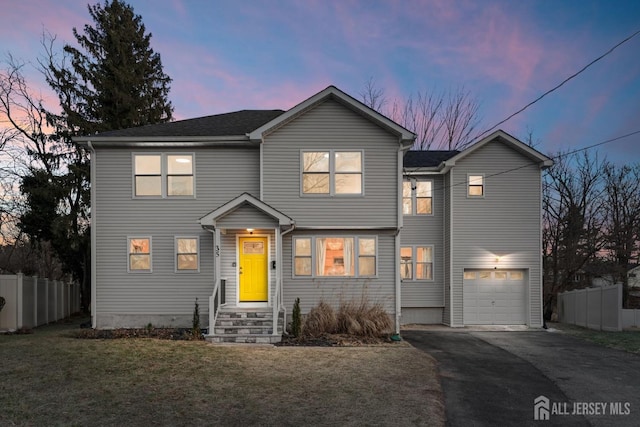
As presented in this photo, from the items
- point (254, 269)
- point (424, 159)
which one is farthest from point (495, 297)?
point (254, 269)

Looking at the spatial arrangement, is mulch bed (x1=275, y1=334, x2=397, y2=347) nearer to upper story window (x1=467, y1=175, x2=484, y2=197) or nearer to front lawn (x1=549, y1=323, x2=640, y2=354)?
front lawn (x1=549, y1=323, x2=640, y2=354)

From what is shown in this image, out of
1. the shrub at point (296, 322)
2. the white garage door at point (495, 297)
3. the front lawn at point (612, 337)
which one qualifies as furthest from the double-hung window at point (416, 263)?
the shrub at point (296, 322)

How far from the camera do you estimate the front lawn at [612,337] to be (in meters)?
11.6

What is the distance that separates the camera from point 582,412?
6176 mm

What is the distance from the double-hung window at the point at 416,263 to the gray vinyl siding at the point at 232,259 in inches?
235

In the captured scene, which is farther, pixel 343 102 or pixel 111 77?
pixel 111 77

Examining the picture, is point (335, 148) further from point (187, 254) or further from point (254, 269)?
point (187, 254)

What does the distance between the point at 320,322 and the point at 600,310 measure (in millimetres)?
11380

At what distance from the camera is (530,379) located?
7992 millimetres

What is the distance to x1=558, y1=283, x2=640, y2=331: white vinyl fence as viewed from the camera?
14.6m

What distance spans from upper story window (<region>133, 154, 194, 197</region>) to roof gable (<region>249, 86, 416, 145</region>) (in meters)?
2.63

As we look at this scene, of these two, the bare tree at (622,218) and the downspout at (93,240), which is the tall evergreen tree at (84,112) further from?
the bare tree at (622,218)

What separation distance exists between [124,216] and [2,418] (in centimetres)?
858

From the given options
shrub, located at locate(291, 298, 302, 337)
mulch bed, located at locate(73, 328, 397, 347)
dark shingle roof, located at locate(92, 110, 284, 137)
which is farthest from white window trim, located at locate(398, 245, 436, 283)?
dark shingle roof, located at locate(92, 110, 284, 137)
